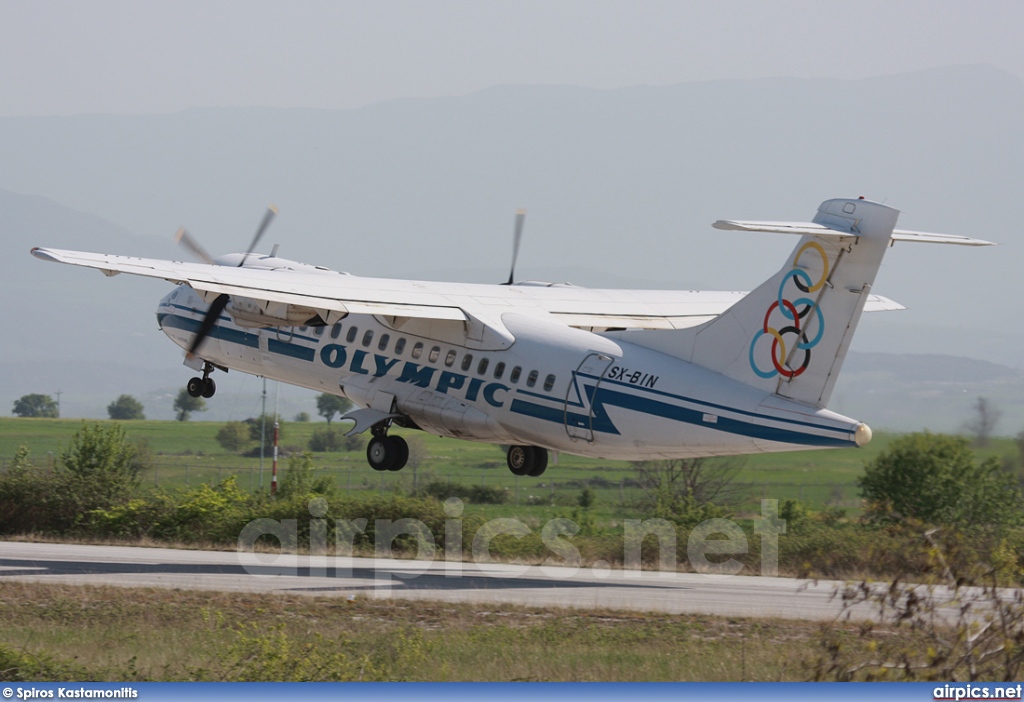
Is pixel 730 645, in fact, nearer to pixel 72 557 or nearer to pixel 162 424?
pixel 72 557

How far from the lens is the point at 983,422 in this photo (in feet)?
118

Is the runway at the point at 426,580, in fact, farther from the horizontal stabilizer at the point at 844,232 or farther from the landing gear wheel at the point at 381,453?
the horizontal stabilizer at the point at 844,232

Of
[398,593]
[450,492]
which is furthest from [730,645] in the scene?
[450,492]

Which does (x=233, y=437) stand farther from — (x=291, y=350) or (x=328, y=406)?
(x=291, y=350)

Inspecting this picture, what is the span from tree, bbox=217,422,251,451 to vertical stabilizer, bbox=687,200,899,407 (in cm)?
7884

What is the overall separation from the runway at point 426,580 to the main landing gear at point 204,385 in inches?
193

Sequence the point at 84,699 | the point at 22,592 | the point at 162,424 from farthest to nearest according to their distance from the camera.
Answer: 1. the point at 162,424
2. the point at 22,592
3. the point at 84,699

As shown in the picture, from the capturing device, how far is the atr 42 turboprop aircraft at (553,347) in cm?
2500

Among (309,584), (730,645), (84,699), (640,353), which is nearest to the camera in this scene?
(84,699)

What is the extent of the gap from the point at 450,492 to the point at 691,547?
22566 mm

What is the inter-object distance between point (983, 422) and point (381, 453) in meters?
17.0

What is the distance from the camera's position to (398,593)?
31531mm

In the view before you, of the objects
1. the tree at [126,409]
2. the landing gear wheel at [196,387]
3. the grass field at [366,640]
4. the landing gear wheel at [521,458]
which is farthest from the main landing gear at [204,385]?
the tree at [126,409]

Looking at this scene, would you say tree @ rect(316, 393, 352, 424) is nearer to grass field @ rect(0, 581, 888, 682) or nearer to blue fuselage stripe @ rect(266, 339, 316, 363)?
blue fuselage stripe @ rect(266, 339, 316, 363)
